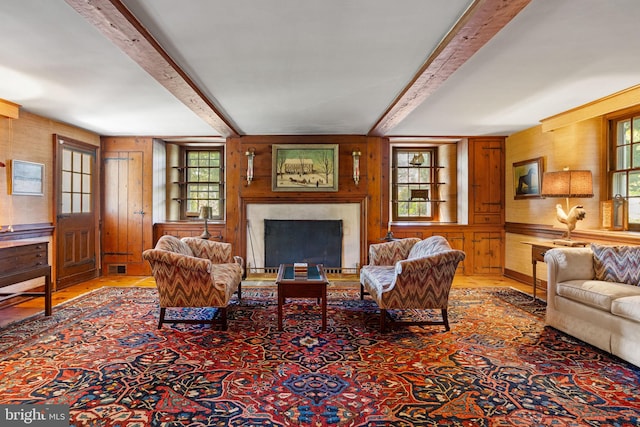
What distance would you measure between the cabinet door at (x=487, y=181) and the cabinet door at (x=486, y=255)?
284 millimetres

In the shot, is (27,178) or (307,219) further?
(307,219)

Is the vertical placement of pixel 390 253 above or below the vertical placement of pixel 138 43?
below

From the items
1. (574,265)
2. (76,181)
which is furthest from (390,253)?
(76,181)

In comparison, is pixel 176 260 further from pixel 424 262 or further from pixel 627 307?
pixel 627 307

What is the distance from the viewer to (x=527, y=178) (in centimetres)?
529

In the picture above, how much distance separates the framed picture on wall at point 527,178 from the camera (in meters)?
5.03

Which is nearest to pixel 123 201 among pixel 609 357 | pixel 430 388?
pixel 430 388

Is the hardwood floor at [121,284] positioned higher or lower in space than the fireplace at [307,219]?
lower

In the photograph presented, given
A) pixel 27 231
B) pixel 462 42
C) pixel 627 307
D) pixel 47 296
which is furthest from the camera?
pixel 27 231

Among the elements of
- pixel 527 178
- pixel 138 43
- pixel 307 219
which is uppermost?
pixel 138 43

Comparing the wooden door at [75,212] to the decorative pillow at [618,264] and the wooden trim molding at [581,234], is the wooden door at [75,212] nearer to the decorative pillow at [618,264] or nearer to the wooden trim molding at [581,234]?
the decorative pillow at [618,264]

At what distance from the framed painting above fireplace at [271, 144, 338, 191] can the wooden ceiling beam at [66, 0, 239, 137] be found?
2105 mm

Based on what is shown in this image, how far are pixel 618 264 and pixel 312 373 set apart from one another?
2980 mm

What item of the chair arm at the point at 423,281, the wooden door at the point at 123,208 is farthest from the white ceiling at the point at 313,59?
the chair arm at the point at 423,281
